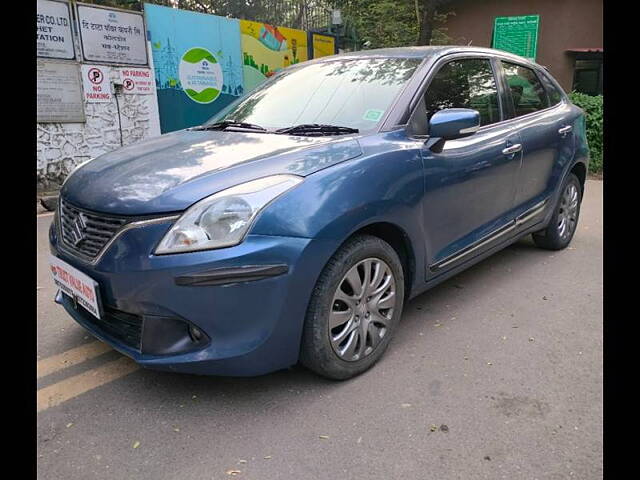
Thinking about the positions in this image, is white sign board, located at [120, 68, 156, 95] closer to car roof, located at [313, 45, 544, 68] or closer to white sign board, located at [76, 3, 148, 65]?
white sign board, located at [76, 3, 148, 65]

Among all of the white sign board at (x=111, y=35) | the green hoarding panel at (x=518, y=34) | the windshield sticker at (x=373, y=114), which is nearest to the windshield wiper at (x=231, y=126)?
the windshield sticker at (x=373, y=114)

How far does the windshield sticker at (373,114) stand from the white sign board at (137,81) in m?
6.82

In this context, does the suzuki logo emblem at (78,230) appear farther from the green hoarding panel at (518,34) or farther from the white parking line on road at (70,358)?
the green hoarding panel at (518,34)

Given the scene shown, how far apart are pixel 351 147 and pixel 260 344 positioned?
106cm

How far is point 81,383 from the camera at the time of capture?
259 centimetres

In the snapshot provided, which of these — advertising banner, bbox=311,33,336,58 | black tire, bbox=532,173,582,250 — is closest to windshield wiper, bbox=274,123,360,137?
black tire, bbox=532,173,582,250

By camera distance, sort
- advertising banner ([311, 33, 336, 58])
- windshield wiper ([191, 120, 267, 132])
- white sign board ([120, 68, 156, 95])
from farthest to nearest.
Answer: advertising banner ([311, 33, 336, 58]) → white sign board ([120, 68, 156, 95]) → windshield wiper ([191, 120, 267, 132])

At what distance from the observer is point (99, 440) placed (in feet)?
7.10

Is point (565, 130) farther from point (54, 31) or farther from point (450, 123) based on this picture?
point (54, 31)

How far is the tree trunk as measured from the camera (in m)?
11.1

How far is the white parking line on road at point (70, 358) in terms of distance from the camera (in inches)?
108

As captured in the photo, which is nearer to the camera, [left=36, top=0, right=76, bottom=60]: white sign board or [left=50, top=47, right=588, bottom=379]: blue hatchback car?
[left=50, top=47, right=588, bottom=379]: blue hatchback car

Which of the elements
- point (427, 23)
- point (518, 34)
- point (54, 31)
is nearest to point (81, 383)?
point (54, 31)

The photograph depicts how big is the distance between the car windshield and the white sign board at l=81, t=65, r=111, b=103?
548 centimetres
